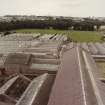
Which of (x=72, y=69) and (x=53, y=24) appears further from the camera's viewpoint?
(x=53, y=24)

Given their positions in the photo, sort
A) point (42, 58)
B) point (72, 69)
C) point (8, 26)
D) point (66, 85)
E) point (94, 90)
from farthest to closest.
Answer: point (8, 26) → point (42, 58) → point (72, 69) → point (66, 85) → point (94, 90)

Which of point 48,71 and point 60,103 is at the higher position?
point 60,103

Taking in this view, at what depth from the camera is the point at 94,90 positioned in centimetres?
886

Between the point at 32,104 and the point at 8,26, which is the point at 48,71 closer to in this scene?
the point at 32,104

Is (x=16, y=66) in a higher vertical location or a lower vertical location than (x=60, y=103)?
lower

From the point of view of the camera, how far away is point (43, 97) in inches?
377

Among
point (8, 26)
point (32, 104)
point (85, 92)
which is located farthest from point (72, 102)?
point (8, 26)

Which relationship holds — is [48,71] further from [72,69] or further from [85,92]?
[85,92]

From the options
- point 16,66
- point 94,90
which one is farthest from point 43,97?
point 16,66

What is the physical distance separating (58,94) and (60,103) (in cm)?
101

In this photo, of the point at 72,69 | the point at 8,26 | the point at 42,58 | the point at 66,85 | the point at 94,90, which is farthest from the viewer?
the point at 8,26

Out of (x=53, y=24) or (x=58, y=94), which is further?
(x=53, y=24)

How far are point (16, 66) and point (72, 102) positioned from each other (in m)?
8.06

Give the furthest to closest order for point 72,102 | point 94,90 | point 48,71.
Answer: point 48,71 → point 94,90 → point 72,102
